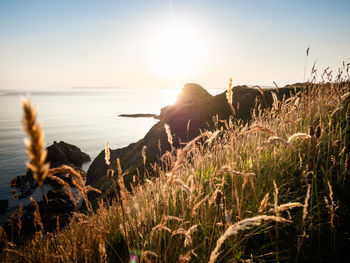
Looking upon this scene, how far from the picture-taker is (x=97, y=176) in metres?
37.7

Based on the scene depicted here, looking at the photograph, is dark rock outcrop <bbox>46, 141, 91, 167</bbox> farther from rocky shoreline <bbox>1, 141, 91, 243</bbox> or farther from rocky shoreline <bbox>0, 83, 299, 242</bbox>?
rocky shoreline <bbox>0, 83, 299, 242</bbox>

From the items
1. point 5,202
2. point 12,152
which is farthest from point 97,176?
point 12,152

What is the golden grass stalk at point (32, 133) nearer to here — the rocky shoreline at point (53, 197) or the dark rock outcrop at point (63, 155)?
the rocky shoreline at point (53, 197)

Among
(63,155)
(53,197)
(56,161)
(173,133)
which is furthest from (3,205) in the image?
Result: (173,133)

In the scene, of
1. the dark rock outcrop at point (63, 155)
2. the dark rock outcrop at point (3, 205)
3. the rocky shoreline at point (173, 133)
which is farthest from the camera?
the dark rock outcrop at point (63, 155)

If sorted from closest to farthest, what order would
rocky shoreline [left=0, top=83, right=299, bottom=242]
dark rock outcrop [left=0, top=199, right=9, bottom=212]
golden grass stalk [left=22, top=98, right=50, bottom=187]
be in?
golden grass stalk [left=22, top=98, right=50, bottom=187]
rocky shoreline [left=0, top=83, right=299, bottom=242]
dark rock outcrop [left=0, top=199, right=9, bottom=212]

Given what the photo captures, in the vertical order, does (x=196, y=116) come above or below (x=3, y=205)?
above

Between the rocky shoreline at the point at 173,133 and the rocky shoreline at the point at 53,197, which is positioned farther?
the rocky shoreline at the point at 173,133

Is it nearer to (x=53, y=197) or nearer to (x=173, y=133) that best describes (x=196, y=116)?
(x=173, y=133)

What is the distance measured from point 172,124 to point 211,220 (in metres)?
24.1

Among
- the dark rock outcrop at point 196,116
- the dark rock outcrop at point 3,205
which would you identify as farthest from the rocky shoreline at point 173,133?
the dark rock outcrop at point 3,205

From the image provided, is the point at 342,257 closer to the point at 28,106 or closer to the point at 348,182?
the point at 348,182

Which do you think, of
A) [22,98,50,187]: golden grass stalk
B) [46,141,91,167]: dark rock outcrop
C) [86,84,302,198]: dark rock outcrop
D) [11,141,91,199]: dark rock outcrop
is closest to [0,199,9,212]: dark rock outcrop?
[11,141,91,199]: dark rock outcrop

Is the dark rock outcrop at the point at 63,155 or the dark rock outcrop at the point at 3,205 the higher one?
the dark rock outcrop at the point at 63,155
